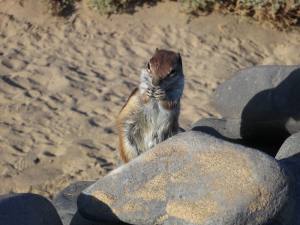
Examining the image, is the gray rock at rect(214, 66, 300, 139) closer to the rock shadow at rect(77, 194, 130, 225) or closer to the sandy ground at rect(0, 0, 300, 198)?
the sandy ground at rect(0, 0, 300, 198)

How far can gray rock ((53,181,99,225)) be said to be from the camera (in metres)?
4.54

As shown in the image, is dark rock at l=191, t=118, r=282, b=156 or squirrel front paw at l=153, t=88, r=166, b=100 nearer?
squirrel front paw at l=153, t=88, r=166, b=100

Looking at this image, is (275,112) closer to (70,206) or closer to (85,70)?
(70,206)

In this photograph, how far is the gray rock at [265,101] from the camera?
5531 millimetres

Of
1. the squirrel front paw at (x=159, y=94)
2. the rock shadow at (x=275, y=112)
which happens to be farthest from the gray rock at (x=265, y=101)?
the squirrel front paw at (x=159, y=94)

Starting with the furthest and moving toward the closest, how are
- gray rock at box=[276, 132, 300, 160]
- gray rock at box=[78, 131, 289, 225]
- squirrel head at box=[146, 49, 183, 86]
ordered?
1. gray rock at box=[276, 132, 300, 160]
2. squirrel head at box=[146, 49, 183, 86]
3. gray rock at box=[78, 131, 289, 225]

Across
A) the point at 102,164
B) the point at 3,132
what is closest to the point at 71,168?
the point at 102,164

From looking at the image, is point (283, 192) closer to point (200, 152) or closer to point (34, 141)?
point (200, 152)

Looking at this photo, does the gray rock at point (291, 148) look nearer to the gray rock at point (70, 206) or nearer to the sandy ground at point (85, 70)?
the gray rock at point (70, 206)

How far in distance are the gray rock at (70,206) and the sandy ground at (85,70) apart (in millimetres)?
1058

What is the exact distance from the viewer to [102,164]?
6.98 meters

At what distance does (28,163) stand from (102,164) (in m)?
0.71

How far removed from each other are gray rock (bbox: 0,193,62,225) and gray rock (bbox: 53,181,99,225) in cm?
36

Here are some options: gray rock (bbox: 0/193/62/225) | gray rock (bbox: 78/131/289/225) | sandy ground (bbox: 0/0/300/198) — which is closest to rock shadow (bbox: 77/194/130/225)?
gray rock (bbox: 78/131/289/225)
